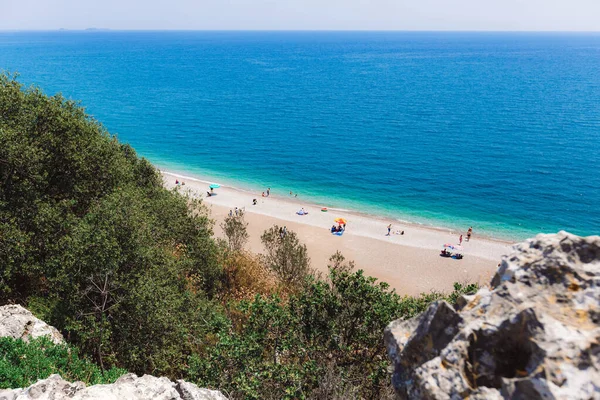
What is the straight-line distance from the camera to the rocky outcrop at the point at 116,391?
782 centimetres

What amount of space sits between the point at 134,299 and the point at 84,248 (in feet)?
8.36

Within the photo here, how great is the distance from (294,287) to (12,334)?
50.1ft

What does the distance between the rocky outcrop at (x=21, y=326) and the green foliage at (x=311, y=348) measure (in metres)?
4.36

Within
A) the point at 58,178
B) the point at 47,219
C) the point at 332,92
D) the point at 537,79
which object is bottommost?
the point at 47,219

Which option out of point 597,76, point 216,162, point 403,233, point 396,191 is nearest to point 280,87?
point 216,162

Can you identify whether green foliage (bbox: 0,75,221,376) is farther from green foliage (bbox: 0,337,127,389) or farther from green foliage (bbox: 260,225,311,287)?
green foliage (bbox: 260,225,311,287)

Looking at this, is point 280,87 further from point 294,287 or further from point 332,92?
point 294,287

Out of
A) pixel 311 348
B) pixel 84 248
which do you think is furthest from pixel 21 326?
pixel 311 348

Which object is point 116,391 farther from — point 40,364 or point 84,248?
point 84,248

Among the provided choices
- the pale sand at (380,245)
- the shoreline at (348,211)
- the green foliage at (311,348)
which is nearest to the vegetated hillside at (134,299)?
the green foliage at (311,348)

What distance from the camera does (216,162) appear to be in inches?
2817

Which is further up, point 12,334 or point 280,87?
point 280,87

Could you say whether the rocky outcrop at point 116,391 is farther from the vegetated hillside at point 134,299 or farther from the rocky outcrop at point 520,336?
the rocky outcrop at point 520,336

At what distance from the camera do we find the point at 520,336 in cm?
488
